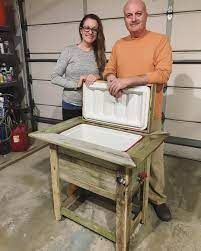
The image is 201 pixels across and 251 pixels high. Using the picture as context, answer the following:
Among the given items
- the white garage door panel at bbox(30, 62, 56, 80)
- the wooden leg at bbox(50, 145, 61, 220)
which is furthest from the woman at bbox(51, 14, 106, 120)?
the white garage door panel at bbox(30, 62, 56, 80)

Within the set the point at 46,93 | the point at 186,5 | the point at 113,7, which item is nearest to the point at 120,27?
the point at 113,7

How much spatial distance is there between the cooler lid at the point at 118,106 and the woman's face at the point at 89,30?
44 centimetres

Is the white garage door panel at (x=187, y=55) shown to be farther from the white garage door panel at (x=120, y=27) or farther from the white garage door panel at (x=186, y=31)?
the white garage door panel at (x=120, y=27)

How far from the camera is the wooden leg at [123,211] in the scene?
1.21 meters

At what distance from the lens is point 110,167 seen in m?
1.24

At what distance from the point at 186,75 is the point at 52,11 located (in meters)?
2.01

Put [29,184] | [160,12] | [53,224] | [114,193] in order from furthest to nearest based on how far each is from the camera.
Answer: 1. [160,12]
2. [29,184]
3. [53,224]
4. [114,193]

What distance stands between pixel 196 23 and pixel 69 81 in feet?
5.02

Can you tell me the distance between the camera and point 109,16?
2738mm

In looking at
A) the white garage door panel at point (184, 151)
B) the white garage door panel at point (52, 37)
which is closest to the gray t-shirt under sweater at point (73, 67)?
the white garage door panel at point (52, 37)

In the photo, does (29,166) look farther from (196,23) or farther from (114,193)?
(196,23)

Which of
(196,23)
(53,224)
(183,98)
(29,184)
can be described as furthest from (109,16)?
(53,224)

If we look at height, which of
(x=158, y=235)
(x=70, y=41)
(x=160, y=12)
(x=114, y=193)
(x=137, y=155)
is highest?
(x=160, y=12)

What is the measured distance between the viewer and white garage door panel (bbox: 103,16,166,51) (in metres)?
2.50
